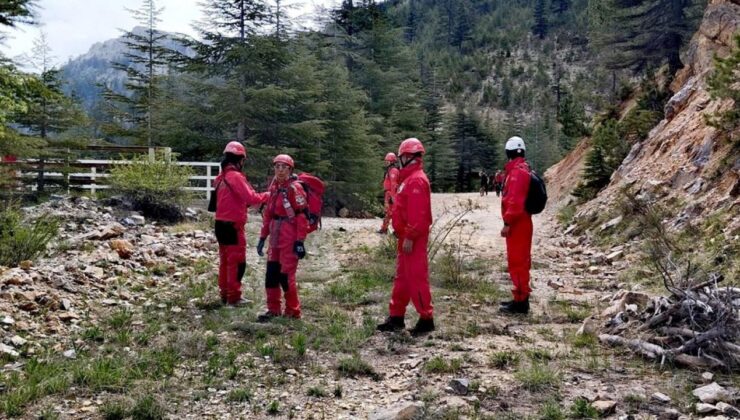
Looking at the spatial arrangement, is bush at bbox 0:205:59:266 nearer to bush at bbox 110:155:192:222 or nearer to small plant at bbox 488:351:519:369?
bush at bbox 110:155:192:222

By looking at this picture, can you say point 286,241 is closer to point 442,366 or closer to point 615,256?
point 442,366

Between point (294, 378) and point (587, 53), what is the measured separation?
90.5 meters

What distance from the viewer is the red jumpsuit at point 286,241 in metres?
6.36

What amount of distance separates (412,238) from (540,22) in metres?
96.7

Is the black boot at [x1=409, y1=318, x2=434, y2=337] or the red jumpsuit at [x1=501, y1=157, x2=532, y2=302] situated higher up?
the red jumpsuit at [x1=501, y1=157, x2=532, y2=302]

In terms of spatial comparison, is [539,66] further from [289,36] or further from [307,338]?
[307,338]

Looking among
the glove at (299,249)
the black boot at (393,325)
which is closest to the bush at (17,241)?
the glove at (299,249)

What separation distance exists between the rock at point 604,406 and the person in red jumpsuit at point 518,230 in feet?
9.40

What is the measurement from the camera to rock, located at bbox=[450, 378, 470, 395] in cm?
429

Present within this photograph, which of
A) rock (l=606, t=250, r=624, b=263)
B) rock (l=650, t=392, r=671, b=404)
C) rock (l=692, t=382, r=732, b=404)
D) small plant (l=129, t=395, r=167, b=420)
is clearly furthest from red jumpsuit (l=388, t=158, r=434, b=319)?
rock (l=606, t=250, r=624, b=263)

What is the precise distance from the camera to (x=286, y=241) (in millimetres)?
6395

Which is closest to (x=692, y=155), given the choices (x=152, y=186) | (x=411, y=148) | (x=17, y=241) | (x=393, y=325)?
(x=411, y=148)

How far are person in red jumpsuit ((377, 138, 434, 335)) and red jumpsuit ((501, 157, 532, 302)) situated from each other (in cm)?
131

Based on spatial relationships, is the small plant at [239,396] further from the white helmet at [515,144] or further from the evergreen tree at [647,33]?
the evergreen tree at [647,33]
